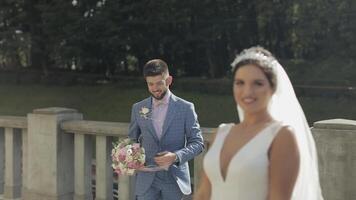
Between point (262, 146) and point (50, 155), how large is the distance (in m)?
3.86

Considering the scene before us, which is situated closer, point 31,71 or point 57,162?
point 57,162

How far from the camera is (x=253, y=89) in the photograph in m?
2.42

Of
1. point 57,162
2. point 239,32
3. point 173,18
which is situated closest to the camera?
point 57,162

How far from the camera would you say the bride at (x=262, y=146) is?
230 cm

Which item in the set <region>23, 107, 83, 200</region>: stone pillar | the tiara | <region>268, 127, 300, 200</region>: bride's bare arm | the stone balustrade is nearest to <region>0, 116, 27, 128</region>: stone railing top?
the stone balustrade

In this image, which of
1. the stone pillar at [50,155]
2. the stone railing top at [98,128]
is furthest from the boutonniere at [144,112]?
the stone pillar at [50,155]

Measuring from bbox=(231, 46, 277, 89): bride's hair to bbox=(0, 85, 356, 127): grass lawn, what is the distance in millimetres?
17162

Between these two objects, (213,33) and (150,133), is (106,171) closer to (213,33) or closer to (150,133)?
(150,133)

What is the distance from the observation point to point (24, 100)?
86.9 feet

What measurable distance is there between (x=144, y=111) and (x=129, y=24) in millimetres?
24769

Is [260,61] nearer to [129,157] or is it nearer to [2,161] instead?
[129,157]

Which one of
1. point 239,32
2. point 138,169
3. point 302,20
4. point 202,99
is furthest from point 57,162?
point 239,32

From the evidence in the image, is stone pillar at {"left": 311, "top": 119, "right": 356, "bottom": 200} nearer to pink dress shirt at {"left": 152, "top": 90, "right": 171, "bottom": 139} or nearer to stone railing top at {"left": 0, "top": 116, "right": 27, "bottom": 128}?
pink dress shirt at {"left": 152, "top": 90, "right": 171, "bottom": 139}

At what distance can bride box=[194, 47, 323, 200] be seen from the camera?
2.30 metres
